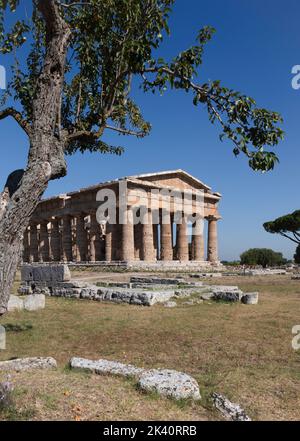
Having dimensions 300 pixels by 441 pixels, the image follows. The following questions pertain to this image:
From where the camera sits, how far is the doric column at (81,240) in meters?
42.6

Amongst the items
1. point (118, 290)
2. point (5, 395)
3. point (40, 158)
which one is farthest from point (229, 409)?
point (118, 290)

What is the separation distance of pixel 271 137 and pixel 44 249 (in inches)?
1843

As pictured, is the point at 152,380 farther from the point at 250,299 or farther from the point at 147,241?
the point at 147,241

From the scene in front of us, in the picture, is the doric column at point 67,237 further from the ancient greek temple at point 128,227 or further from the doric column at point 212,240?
the doric column at point 212,240

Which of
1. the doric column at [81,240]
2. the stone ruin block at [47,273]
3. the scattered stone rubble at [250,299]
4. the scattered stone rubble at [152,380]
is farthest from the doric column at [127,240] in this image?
the scattered stone rubble at [152,380]

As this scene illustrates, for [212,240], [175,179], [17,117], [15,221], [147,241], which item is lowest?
[15,221]

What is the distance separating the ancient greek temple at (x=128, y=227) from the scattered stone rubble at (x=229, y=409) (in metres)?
31.4

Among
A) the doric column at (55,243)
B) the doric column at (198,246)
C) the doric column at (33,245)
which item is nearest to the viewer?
the doric column at (198,246)

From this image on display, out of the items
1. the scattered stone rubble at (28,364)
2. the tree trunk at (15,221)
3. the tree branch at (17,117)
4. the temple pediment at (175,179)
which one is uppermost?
the temple pediment at (175,179)

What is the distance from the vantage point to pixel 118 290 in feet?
47.4

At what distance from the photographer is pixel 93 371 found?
5371 mm

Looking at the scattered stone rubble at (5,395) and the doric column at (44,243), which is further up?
the doric column at (44,243)

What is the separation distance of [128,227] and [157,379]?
3281 cm

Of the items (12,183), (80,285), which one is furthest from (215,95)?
(80,285)
